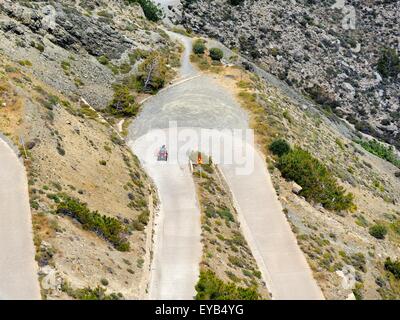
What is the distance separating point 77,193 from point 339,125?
55.1 metres

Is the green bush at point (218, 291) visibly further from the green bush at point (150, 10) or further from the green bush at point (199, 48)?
the green bush at point (150, 10)

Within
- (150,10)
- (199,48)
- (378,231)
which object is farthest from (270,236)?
(150,10)

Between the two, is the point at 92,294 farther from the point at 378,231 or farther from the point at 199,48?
the point at 199,48

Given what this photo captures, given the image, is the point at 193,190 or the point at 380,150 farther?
the point at 380,150

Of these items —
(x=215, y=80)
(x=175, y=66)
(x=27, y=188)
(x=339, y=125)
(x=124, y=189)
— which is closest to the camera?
(x=27, y=188)

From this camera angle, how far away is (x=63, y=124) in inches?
1797

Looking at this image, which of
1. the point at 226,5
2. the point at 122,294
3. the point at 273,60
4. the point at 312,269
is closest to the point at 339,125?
the point at 273,60

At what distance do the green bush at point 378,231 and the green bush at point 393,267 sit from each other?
5184 millimetres

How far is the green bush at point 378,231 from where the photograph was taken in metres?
49.7

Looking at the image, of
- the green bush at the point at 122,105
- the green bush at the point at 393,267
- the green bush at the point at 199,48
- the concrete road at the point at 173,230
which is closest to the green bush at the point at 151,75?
the green bush at the point at 122,105

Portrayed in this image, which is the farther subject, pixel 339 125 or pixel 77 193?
pixel 339 125

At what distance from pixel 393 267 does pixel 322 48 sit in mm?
63638

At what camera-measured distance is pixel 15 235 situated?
31828mm

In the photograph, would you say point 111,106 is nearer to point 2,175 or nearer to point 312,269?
point 2,175
